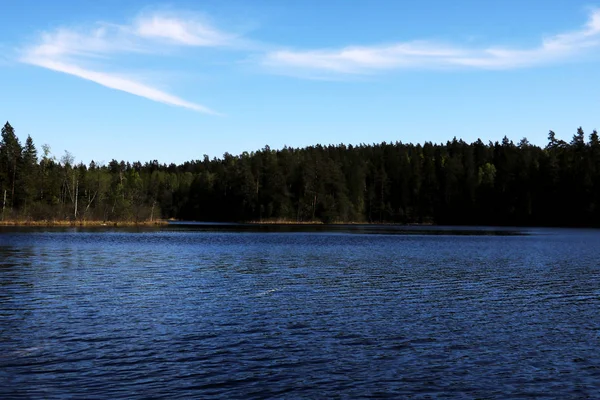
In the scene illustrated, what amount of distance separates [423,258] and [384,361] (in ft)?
151

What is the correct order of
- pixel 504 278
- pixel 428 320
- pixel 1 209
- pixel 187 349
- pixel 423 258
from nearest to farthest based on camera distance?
1. pixel 187 349
2. pixel 428 320
3. pixel 504 278
4. pixel 423 258
5. pixel 1 209

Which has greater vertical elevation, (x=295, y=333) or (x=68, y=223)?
(x=68, y=223)

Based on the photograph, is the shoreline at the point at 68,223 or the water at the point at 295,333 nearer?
the water at the point at 295,333

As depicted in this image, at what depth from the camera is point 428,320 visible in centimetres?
2864

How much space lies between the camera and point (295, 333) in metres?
25.4

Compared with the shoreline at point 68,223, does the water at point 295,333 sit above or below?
below

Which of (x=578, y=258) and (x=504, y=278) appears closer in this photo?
(x=504, y=278)

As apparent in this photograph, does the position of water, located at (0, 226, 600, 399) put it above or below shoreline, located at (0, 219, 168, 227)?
below

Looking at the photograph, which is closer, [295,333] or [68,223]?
[295,333]

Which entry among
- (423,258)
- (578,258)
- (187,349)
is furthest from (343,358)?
(578,258)

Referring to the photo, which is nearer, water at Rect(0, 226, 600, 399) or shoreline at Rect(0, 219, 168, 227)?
water at Rect(0, 226, 600, 399)

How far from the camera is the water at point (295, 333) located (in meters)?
18.1

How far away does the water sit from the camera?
18.1m

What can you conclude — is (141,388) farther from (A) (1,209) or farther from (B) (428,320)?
(A) (1,209)
